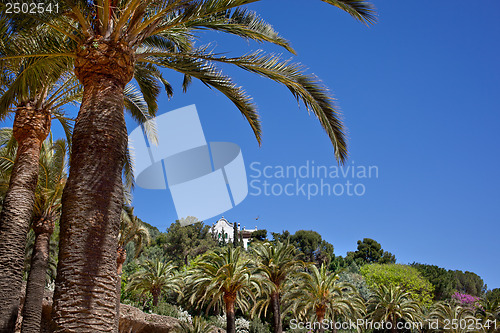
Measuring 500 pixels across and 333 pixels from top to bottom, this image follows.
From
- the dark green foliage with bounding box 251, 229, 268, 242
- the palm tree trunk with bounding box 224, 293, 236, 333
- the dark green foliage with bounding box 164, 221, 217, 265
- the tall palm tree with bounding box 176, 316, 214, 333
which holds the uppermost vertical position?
the dark green foliage with bounding box 251, 229, 268, 242

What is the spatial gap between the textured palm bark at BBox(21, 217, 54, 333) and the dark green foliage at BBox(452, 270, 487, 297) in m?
60.6

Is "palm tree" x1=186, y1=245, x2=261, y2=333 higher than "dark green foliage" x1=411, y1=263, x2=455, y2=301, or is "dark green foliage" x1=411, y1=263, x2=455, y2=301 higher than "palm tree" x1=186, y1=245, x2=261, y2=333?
"dark green foliage" x1=411, y1=263, x2=455, y2=301

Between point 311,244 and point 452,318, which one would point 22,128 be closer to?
point 452,318

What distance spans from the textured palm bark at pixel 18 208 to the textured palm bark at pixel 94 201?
437 centimetres

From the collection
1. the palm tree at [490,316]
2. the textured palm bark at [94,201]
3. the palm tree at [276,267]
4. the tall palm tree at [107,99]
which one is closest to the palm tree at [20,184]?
the tall palm tree at [107,99]

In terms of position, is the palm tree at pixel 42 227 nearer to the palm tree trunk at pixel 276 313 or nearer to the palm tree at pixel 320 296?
the palm tree trunk at pixel 276 313

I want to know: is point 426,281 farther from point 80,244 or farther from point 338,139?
point 80,244

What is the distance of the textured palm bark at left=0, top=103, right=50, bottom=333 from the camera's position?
771 centimetres

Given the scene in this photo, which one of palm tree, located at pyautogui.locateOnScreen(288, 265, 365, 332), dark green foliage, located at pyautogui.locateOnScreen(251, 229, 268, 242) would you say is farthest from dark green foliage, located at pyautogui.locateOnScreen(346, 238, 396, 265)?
palm tree, located at pyautogui.locateOnScreen(288, 265, 365, 332)

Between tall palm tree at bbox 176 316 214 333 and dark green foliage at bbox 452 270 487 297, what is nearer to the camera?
tall palm tree at bbox 176 316 214 333

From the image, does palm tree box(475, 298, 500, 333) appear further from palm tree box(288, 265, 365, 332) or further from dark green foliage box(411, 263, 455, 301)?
dark green foliage box(411, 263, 455, 301)

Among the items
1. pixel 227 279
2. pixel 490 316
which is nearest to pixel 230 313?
pixel 227 279

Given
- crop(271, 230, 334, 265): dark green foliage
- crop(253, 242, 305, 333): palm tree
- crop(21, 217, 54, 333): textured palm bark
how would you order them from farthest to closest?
crop(271, 230, 334, 265): dark green foliage → crop(253, 242, 305, 333): palm tree → crop(21, 217, 54, 333): textured palm bark

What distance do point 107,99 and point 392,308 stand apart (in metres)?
33.5
